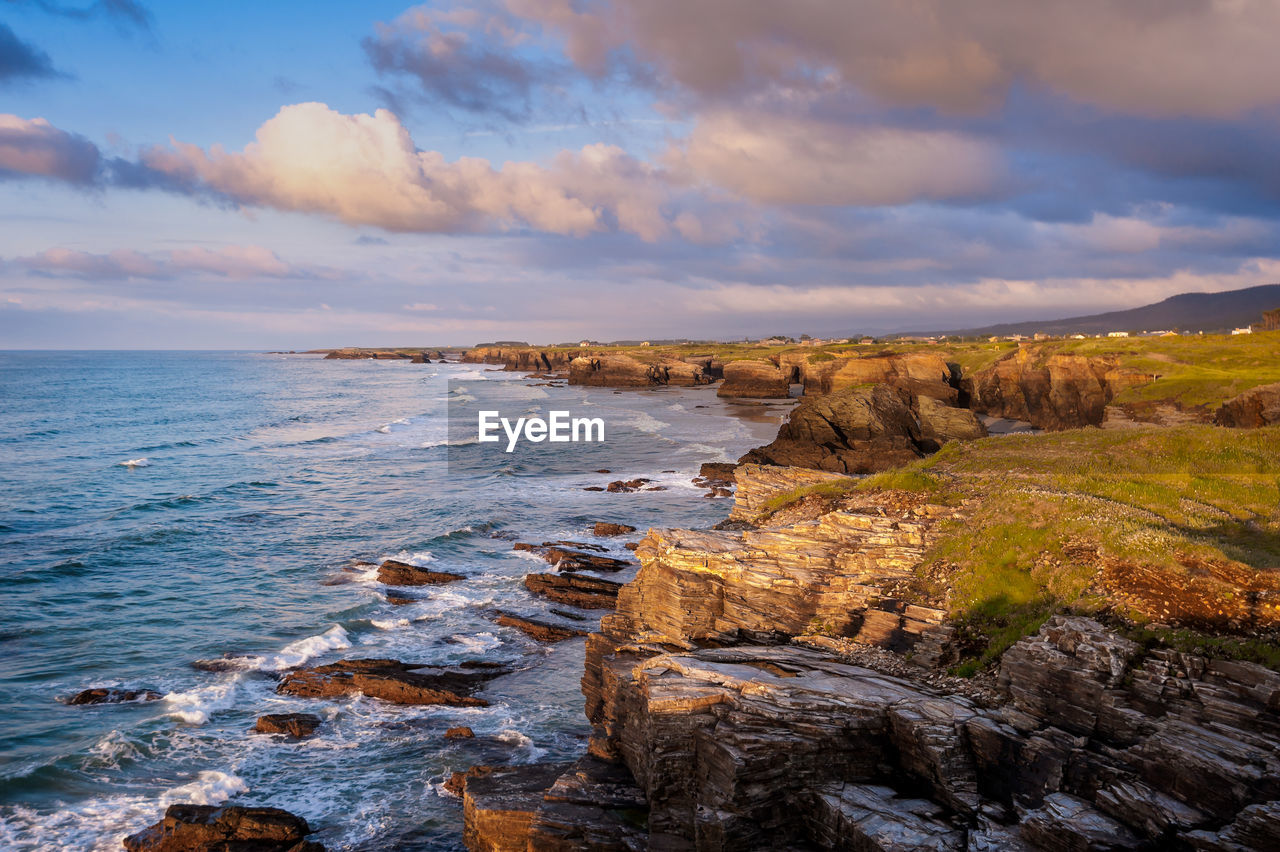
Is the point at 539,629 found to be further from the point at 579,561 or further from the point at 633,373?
the point at 633,373

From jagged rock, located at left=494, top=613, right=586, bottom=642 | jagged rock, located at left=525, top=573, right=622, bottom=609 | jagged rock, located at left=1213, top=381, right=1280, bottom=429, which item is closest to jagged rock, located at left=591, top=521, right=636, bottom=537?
jagged rock, located at left=525, top=573, right=622, bottom=609

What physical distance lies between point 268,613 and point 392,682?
10.2 meters

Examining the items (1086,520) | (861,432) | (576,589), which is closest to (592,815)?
(1086,520)

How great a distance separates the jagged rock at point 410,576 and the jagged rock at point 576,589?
4456 mm

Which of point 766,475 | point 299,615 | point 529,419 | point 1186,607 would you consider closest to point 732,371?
point 529,419

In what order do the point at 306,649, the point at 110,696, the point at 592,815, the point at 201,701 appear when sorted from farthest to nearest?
the point at 306,649, the point at 110,696, the point at 201,701, the point at 592,815

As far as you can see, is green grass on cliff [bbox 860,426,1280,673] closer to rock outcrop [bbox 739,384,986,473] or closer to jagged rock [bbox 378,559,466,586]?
jagged rock [bbox 378,559,466,586]

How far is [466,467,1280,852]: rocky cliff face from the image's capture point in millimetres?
9578

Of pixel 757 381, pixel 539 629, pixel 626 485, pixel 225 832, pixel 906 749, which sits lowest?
pixel 225 832

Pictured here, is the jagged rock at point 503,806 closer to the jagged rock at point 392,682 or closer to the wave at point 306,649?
the jagged rock at point 392,682

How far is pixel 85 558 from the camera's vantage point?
35.9 meters

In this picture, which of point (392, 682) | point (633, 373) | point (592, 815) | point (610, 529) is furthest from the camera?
point (633, 373)

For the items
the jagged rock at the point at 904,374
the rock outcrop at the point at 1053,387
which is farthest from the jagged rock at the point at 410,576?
the jagged rock at the point at 904,374

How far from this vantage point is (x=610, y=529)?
3972cm
